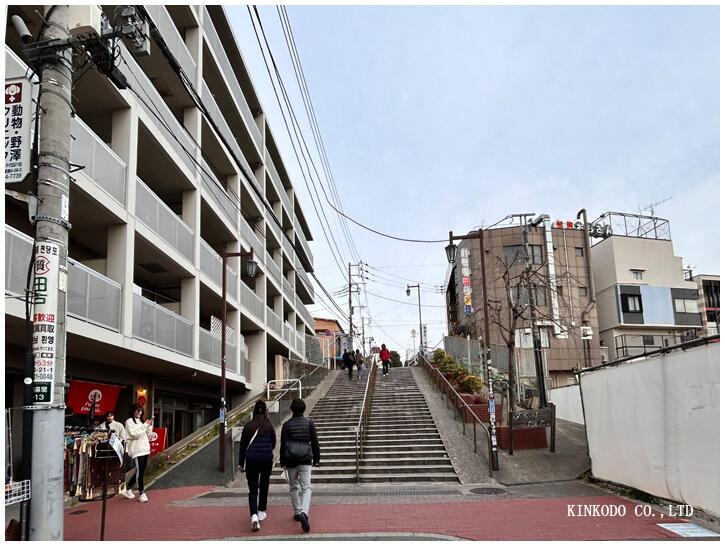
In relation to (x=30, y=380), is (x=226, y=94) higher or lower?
higher

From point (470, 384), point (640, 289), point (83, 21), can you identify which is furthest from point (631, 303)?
point (83, 21)

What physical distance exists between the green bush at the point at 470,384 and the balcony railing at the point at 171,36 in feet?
42.6

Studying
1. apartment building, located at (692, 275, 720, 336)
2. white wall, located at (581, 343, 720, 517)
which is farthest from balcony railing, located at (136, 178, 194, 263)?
apartment building, located at (692, 275, 720, 336)

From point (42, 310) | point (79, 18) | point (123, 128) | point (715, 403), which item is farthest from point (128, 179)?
point (715, 403)

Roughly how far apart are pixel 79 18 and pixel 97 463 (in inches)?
202

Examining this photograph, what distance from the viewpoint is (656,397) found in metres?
9.25

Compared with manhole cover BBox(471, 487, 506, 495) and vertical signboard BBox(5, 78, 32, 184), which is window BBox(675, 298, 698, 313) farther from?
vertical signboard BBox(5, 78, 32, 184)

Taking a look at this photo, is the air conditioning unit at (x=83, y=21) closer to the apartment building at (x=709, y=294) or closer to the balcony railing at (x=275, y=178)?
the balcony railing at (x=275, y=178)

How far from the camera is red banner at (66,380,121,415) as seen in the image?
14367mm

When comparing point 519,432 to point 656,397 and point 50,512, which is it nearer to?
point 656,397

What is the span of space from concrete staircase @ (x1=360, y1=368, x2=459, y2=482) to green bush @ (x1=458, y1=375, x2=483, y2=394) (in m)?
1.45

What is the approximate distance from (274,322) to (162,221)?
1405 centimetres

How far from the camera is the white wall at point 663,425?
783 centimetres

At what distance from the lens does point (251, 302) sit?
25.0 meters
